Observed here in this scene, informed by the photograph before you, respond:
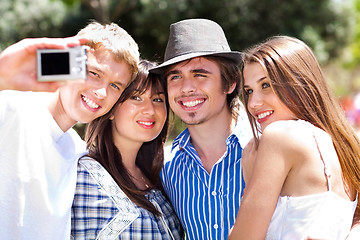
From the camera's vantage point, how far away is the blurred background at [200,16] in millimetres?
14930

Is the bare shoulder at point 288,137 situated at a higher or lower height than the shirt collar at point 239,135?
higher

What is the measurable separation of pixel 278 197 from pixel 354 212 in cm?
66

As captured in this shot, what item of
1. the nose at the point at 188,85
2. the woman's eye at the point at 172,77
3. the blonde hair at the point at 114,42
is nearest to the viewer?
the blonde hair at the point at 114,42

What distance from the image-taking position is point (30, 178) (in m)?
2.77

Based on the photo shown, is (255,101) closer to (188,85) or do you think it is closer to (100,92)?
(188,85)

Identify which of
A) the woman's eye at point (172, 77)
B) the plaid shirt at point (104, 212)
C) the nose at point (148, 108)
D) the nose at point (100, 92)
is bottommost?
the plaid shirt at point (104, 212)

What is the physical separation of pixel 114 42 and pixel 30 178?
3.90ft

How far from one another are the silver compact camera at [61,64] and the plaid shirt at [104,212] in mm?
1077

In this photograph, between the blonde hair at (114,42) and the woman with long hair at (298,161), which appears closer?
the woman with long hair at (298,161)

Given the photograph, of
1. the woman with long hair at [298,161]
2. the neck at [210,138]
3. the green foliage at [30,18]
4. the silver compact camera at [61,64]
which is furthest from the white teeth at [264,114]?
the green foliage at [30,18]

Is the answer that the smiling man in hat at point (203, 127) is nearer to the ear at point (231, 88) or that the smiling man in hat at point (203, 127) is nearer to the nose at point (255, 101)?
the ear at point (231, 88)

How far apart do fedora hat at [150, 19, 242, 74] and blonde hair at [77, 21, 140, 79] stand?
0.37 m

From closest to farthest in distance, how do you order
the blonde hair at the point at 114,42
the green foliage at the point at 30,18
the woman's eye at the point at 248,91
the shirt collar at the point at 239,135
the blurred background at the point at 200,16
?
the woman's eye at the point at 248,91 → the blonde hair at the point at 114,42 → the shirt collar at the point at 239,135 → the blurred background at the point at 200,16 → the green foliage at the point at 30,18

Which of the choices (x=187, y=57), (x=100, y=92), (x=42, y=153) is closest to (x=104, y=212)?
(x=42, y=153)
